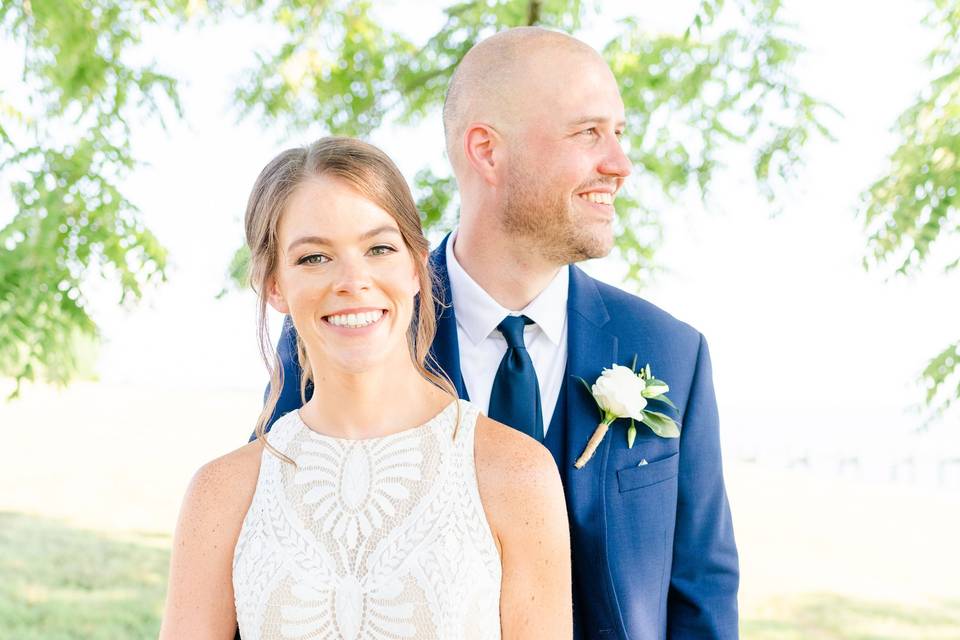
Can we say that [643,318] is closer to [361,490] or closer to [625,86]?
[361,490]

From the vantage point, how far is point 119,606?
993 cm

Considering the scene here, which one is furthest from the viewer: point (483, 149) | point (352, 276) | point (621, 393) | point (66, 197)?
point (66, 197)

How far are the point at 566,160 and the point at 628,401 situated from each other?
73cm

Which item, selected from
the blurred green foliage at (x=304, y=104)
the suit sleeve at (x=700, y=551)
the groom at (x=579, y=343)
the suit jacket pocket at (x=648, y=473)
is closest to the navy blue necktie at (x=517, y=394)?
the groom at (x=579, y=343)

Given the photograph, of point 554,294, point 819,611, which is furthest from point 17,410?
point 554,294

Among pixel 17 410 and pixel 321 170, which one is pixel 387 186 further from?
pixel 17 410

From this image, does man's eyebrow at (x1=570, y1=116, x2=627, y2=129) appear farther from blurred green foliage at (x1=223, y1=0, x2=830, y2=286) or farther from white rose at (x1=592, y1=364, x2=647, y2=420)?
blurred green foliage at (x1=223, y1=0, x2=830, y2=286)

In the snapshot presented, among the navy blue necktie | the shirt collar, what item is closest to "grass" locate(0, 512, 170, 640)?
the shirt collar

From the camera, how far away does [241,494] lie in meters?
2.39

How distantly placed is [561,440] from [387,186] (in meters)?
0.96

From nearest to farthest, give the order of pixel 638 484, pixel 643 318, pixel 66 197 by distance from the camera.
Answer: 1. pixel 638 484
2. pixel 643 318
3. pixel 66 197

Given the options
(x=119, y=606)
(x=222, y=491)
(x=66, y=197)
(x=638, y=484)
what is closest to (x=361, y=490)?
(x=222, y=491)

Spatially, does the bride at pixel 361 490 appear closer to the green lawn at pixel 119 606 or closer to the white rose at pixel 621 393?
the white rose at pixel 621 393

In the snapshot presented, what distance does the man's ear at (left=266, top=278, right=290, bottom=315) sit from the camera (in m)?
2.40
